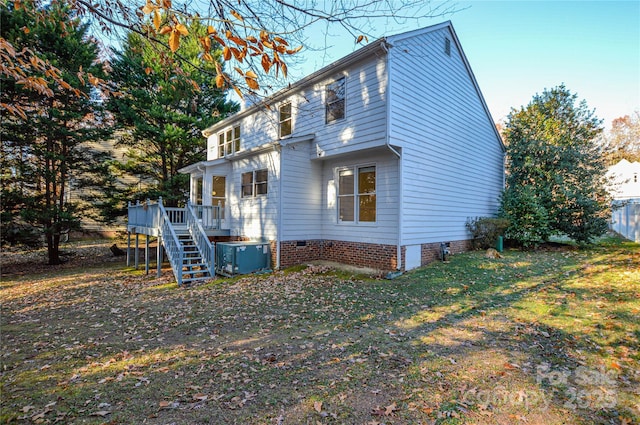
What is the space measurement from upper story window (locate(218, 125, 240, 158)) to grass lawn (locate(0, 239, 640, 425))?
9.47 m

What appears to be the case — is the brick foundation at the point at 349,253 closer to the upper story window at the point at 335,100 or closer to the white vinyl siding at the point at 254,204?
the white vinyl siding at the point at 254,204

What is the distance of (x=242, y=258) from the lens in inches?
424

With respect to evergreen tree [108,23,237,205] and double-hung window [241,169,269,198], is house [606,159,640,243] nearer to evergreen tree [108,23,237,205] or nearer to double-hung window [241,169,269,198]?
double-hung window [241,169,269,198]

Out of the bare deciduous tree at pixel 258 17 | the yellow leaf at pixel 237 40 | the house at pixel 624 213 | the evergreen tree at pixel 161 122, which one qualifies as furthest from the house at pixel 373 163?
the evergreen tree at pixel 161 122

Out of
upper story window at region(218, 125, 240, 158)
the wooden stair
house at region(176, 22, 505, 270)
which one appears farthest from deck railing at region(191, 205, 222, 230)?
upper story window at region(218, 125, 240, 158)

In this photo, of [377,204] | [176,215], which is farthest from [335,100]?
[176,215]

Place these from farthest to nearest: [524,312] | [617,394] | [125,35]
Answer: [524,312]
[125,35]
[617,394]

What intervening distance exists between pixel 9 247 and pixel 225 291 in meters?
12.6

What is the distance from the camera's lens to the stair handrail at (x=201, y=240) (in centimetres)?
1068

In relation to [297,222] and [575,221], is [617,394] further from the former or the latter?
[575,221]

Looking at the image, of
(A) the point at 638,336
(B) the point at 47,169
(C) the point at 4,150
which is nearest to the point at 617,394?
(A) the point at 638,336

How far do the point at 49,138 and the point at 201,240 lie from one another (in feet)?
34.4

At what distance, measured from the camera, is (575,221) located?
13.3 meters

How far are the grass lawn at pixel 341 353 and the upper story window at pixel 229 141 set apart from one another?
947 centimetres
